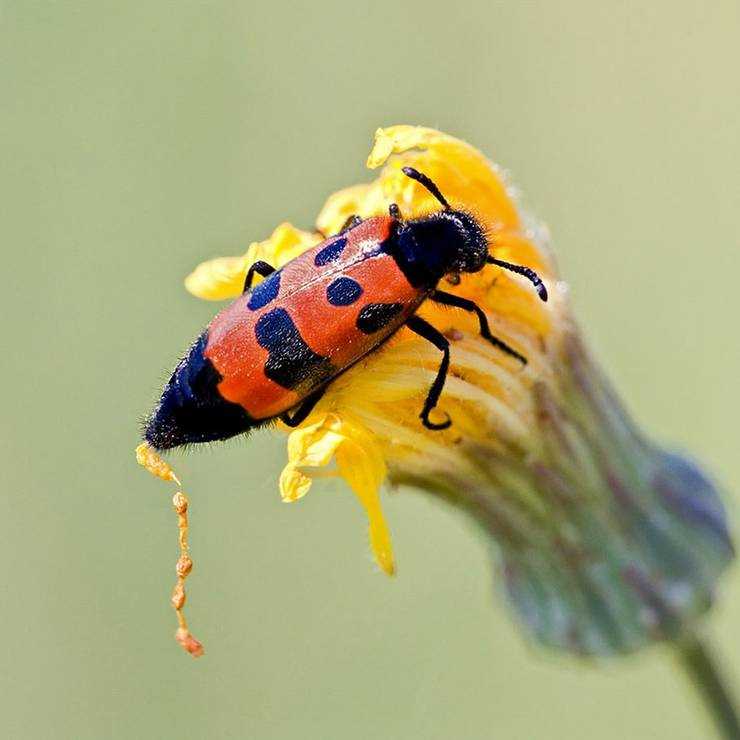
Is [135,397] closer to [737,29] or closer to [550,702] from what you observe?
[550,702]

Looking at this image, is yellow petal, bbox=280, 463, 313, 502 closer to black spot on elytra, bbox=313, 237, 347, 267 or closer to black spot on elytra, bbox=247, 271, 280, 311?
black spot on elytra, bbox=247, 271, 280, 311

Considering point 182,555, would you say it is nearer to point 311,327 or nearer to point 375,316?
point 311,327

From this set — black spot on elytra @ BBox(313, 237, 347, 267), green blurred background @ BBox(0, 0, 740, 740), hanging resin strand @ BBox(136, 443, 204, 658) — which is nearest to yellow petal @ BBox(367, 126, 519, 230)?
black spot on elytra @ BBox(313, 237, 347, 267)

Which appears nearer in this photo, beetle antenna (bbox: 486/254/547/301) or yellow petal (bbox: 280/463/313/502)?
yellow petal (bbox: 280/463/313/502)

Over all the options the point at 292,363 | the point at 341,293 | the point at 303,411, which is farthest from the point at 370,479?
the point at 341,293

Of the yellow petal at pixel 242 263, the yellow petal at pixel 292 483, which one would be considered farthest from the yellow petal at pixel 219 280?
the yellow petal at pixel 292 483

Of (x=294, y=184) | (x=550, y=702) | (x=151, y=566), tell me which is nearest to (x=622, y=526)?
(x=550, y=702)
